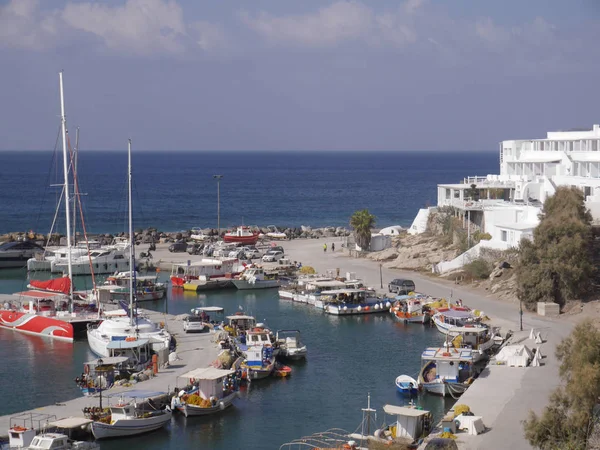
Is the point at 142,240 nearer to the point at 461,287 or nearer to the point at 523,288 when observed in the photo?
the point at 461,287

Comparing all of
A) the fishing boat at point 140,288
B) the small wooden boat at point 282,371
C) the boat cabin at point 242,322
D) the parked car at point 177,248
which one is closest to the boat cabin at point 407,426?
the small wooden boat at point 282,371

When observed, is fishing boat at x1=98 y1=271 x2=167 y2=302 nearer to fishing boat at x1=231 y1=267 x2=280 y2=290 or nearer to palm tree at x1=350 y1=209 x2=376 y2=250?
fishing boat at x1=231 y1=267 x2=280 y2=290

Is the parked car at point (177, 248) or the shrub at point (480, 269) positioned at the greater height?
the parked car at point (177, 248)

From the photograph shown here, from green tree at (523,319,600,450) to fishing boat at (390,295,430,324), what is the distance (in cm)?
2446

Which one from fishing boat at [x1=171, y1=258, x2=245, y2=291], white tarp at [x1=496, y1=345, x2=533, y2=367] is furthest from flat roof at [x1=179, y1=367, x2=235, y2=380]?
fishing boat at [x1=171, y1=258, x2=245, y2=291]

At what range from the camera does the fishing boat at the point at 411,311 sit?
5238 cm

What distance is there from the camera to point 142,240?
9012 centimetres

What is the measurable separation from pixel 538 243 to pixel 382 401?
1925 cm

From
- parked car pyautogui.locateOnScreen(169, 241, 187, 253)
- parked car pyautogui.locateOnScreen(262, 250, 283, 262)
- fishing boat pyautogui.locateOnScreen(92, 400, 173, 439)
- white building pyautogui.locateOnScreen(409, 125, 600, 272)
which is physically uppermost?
white building pyautogui.locateOnScreen(409, 125, 600, 272)

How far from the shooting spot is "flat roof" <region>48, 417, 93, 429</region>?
31859mm

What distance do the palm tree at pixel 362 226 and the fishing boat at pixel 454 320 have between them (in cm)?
2466

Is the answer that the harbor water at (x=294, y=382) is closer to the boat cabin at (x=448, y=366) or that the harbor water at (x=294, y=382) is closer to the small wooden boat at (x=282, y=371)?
the small wooden boat at (x=282, y=371)

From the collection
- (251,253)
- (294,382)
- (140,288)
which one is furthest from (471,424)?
(251,253)

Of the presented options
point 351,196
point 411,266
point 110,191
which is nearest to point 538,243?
point 411,266
